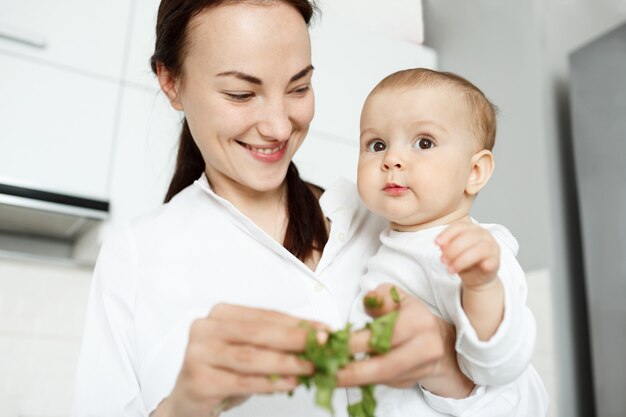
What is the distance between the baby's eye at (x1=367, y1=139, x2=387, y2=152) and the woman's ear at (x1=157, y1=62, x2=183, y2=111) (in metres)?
0.33

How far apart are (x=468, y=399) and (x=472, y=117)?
0.39 meters

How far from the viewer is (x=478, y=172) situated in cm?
93

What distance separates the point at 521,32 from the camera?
2.16m

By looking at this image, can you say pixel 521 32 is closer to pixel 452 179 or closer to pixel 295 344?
pixel 452 179

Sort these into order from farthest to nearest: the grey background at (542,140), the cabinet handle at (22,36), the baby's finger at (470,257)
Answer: the grey background at (542,140)
the cabinet handle at (22,36)
the baby's finger at (470,257)

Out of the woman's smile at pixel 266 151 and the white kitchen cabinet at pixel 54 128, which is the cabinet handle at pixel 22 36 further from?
the woman's smile at pixel 266 151

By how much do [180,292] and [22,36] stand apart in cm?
109

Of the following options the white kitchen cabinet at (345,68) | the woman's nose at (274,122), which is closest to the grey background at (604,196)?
the white kitchen cabinet at (345,68)

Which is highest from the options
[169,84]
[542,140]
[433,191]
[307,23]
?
[542,140]

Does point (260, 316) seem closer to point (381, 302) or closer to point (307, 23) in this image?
point (381, 302)

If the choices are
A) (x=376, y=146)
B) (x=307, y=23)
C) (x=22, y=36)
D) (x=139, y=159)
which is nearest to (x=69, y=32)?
(x=22, y=36)

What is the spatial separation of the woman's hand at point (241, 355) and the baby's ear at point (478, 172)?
444 millimetres

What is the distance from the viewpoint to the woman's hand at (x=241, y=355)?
56 centimetres

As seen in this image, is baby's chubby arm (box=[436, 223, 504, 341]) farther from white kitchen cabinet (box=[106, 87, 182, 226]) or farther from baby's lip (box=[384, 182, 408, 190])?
white kitchen cabinet (box=[106, 87, 182, 226])
